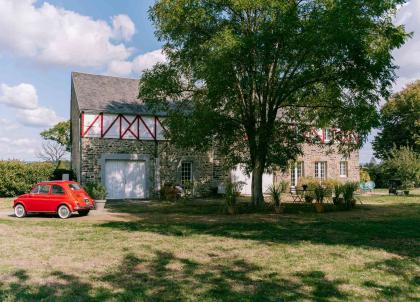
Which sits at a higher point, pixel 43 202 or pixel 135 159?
pixel 135 159

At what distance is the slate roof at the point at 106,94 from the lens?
74.3 feet

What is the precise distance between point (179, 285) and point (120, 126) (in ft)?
57.8

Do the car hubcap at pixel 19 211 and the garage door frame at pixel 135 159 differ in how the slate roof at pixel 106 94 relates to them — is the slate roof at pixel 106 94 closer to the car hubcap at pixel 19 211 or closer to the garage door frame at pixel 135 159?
the garage door frame at pixel 135 159

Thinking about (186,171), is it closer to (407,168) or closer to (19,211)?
(19,211)

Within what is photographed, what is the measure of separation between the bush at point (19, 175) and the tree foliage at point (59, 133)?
91.5 ft

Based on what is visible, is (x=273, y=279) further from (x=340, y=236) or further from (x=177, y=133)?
(x=177, y=133)

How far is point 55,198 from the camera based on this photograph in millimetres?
14945

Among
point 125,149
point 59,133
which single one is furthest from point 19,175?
point 59,133

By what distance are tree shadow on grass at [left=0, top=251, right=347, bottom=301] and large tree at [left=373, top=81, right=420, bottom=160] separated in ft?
121

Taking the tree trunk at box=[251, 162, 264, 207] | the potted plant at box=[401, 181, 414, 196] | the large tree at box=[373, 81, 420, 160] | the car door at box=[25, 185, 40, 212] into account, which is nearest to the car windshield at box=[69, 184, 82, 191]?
the car door at box=[25, 185, 40, 212]

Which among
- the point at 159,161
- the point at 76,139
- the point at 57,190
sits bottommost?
the point at 57,190

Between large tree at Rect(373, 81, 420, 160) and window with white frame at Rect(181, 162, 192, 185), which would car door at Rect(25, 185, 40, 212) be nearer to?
window with white frame at Rect(181, 162, 192, 185)

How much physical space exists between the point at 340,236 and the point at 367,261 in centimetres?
277

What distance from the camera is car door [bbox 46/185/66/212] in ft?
48.8
